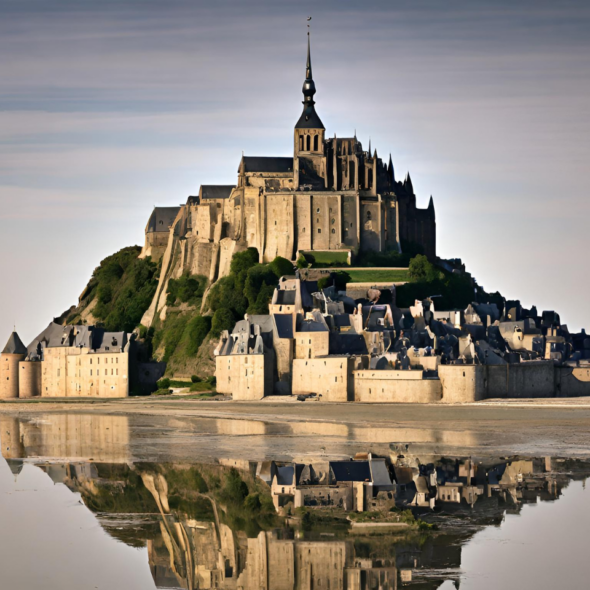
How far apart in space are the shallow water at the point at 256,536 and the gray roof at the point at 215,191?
56.9m

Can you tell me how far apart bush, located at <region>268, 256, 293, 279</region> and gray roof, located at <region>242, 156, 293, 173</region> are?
38.1 feet

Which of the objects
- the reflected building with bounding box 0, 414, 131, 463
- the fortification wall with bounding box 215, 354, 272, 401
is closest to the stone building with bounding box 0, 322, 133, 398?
the fortification wall with bounding box 215, 354, 272, 401

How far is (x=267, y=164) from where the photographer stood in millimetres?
91688

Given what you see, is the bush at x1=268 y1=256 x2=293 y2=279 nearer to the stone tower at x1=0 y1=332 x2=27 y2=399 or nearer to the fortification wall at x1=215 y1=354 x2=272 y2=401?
the fortification wall at x1=215 y1=354 x2=272 y2=401

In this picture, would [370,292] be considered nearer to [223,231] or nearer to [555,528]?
[223,231]

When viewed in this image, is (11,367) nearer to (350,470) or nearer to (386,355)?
(386,355)

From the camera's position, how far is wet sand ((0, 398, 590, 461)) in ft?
138

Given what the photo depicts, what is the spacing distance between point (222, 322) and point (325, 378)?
44.2 feet

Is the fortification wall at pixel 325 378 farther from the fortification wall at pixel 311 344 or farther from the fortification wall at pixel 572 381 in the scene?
the fortification wall at pixel 572 381

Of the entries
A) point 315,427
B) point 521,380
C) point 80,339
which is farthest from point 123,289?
point 315,427

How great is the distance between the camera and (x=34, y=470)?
1537 inches

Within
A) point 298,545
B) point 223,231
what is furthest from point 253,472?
point 223,231

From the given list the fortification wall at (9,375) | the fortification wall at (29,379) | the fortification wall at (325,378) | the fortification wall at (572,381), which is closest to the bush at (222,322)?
the fortification wall at (325,378)

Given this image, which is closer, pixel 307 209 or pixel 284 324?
pixel 284 324
